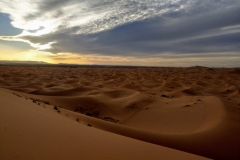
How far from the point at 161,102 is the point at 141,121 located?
1.31 metres

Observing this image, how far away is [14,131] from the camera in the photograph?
1958 mm

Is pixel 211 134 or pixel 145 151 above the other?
pixel 145 151

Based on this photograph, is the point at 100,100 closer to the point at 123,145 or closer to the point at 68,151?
the point at 123,145

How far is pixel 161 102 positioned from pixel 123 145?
3.78 metres

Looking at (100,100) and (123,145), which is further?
(100,100)

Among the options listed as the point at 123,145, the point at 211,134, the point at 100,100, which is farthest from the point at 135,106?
the point at 123,145

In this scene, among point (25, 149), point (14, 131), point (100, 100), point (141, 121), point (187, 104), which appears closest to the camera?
point (25, 149)

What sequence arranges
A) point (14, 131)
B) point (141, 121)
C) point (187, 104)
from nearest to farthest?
point (14, 131) < point (141, 121) < point (187, 104)

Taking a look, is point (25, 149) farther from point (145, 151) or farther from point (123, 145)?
point (145, 151)

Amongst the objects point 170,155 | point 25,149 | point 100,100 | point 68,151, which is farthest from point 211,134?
point 100,100

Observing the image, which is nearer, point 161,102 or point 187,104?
point 187,104

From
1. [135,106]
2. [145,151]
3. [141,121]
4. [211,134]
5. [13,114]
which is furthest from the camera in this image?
[135,106]

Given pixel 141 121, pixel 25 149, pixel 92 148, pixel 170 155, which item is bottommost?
pixel 141 121

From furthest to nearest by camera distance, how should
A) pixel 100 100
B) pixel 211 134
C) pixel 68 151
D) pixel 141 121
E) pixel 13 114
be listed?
pixel 100 100
pixel 141 121
pixel 211 134
pixel 13 114
pixel 68 151
